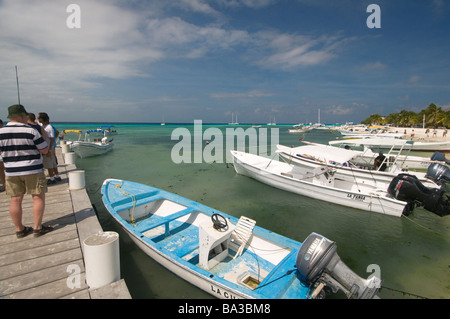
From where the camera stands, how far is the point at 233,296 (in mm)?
3752

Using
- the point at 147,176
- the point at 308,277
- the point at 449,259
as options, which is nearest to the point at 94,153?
the point at 147,176

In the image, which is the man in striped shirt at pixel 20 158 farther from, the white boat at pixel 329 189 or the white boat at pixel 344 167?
the white boat at pixel 344 167

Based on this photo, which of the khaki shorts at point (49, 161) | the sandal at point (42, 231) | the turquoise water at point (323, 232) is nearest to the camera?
the sandal at point (42, 231)

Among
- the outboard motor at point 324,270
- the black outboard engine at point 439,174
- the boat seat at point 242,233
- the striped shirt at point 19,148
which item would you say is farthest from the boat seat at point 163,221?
the black outboard engine at point 439,174

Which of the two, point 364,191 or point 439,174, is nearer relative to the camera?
point 439,174

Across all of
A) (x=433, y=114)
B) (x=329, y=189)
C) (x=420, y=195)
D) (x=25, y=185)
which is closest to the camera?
→ (x=25, y=185)

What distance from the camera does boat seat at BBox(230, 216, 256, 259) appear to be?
515 centimetres

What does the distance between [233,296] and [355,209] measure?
8.48 m

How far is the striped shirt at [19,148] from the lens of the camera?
3.36m

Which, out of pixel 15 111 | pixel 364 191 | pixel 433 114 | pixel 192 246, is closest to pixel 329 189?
pixel 364 191

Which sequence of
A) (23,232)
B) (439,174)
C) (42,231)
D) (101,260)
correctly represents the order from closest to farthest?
(101,260) < (23,232) < (42,231) < (439,174)

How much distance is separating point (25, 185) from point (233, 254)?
4.53 meters

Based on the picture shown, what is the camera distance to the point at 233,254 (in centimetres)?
537

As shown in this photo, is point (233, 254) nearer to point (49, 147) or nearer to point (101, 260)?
point (101, 260)
